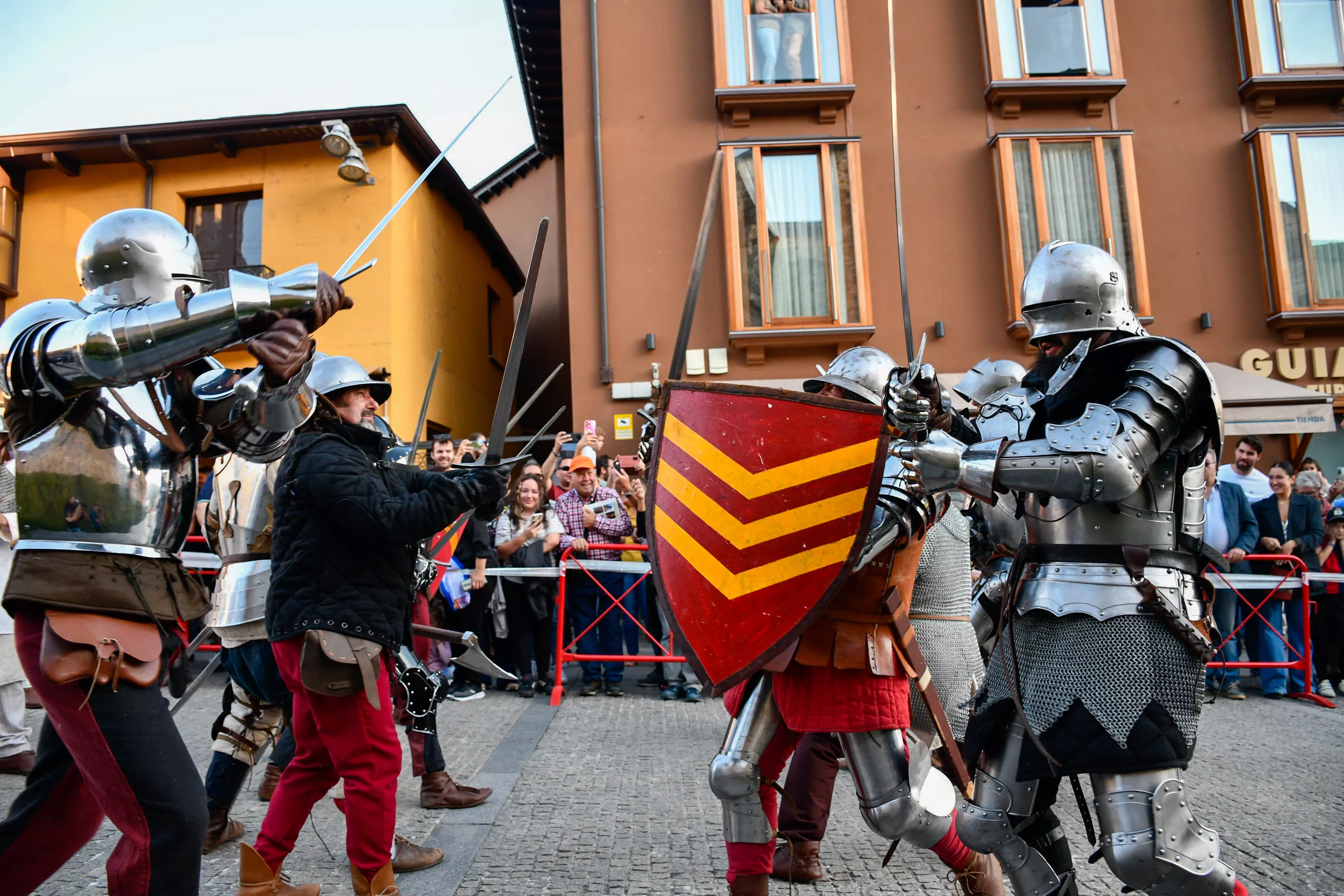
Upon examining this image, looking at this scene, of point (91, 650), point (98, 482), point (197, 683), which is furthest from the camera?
point (197, 683)

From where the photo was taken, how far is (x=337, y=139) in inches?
383

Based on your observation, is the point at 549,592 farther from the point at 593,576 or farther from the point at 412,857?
the point at 412,857

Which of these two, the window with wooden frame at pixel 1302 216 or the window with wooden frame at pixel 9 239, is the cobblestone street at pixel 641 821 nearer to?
the window with wooden frame at pixel 1302 216

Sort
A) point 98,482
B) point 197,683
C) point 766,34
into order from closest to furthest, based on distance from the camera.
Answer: point 98,482 < point 197,683 < point 766,34

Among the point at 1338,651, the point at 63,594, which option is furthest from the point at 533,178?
the point at 63,594

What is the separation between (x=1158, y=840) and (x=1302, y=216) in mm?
10345

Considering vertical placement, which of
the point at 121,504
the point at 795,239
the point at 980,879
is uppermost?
the point at 795,239

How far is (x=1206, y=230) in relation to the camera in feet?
32.9

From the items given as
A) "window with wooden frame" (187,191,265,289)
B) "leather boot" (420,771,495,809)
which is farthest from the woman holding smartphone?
"window with wooden frame" (187,191,265,289)

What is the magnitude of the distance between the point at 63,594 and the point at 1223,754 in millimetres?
5072

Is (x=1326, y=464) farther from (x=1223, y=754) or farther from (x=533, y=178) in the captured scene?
(x=533, y=178)

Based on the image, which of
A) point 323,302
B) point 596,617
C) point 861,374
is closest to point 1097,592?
point 861,374

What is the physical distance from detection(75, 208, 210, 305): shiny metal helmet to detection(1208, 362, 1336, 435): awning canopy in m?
9.17

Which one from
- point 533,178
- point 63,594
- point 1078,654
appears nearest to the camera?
point 63,594
